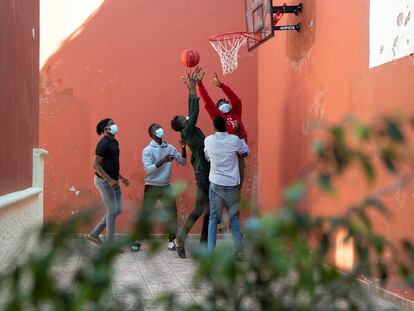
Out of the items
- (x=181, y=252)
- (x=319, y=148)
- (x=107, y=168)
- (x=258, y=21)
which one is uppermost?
(x=258, y=21)

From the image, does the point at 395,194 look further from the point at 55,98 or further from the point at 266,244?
the point at 55,98

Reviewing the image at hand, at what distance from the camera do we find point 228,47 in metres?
12.4

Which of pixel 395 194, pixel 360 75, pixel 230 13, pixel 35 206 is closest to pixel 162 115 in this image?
pixel 230 13

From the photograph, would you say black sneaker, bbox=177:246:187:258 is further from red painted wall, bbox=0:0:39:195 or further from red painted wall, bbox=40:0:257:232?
red painted wall, bbox=40:0:257:232

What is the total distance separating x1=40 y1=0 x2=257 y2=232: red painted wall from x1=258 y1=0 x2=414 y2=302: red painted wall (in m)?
1.09

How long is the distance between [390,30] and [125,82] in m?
6.23

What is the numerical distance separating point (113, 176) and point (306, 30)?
3.01 metres

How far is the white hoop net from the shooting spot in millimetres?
12188

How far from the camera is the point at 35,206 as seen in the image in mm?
10398

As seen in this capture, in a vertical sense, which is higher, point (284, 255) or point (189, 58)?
point (189, 58)

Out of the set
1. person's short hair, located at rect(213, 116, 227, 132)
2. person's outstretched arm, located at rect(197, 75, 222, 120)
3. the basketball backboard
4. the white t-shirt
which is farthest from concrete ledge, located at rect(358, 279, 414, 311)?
person's outstretched arm, located at rect(197, 75, 222, 120)

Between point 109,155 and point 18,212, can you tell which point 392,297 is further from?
point 109,155

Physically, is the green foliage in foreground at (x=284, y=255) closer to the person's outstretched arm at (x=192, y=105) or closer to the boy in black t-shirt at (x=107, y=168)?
the person's outstretched arm at (x=192, y=105)

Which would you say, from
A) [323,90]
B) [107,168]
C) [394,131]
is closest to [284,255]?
[394,131]
